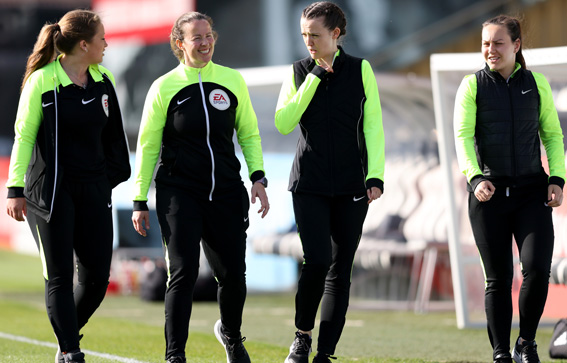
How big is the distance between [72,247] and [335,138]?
4.72ft

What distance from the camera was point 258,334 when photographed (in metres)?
9.37

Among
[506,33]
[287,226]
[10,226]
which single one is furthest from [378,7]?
[506,33]

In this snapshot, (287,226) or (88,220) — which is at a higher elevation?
(88,220)

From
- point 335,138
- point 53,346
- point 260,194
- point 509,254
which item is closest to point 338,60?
point 335,138

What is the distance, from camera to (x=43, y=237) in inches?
221

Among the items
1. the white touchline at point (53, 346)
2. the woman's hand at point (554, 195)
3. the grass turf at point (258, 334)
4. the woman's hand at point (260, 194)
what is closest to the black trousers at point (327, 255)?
the woman's hand at point (260, 194)

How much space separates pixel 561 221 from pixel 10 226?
785 inches

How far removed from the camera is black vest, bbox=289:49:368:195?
5746 mm

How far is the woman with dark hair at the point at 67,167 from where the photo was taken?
5.56 meters

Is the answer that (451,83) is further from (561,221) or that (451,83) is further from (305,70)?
(305,70)

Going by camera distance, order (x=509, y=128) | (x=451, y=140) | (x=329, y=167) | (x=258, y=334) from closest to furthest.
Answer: (x=329, y=167) < (x=509, y=128) < (x=258, y=334) < (x=451, y=140)

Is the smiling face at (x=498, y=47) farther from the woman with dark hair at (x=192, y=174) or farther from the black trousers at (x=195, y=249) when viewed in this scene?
the black trousers at (x=195, y=249)

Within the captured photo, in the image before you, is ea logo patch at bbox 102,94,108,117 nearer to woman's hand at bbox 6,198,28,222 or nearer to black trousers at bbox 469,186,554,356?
woman's hand at bbox 6,198,28,222

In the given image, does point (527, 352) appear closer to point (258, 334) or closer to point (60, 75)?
point (60, 75)
